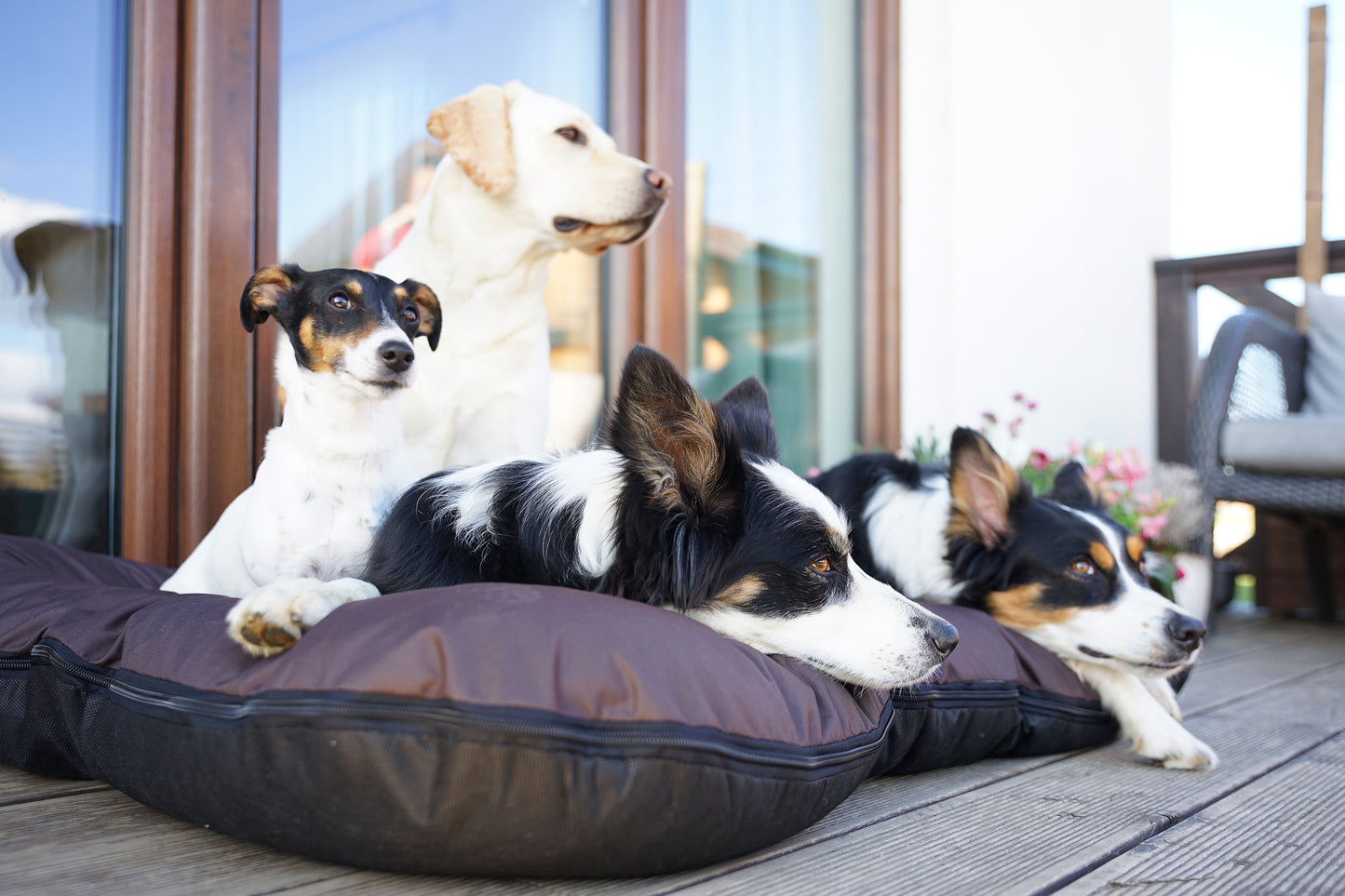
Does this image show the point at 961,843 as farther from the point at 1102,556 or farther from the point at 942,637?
the point at 1102,556

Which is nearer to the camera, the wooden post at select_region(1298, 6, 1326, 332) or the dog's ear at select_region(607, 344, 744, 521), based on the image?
the dog's ear at select_region(607, 344, 744, 521)

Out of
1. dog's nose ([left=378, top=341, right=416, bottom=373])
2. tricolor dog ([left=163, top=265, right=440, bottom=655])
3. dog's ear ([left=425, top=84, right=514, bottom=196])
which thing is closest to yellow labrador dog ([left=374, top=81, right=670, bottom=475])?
dog's ear ([left=425, top=84, right=514, bottom=196])

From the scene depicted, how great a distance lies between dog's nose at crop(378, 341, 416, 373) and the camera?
6.22ft

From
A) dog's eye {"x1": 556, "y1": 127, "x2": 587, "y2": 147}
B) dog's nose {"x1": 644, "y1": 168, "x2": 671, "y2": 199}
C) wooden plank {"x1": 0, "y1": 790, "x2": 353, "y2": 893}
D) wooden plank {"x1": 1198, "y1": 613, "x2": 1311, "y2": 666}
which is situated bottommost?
wooden plank {"x1": 1198, "y1": 613, "x2": 1311, "y2": 666}

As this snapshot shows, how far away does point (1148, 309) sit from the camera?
5.25 metres

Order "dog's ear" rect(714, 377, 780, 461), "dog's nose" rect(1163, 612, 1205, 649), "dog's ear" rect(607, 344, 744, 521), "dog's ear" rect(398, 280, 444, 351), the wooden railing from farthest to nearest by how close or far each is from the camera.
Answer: the wooden railing
"dog's ear" rect(398, 280, 444, 351)
"dog's nose" rect(1163, 612, 1205, 649)
"dog's ear" rect(714, 377, 780, 461)
"dog's ear" rect(607, 344, 744, 521)

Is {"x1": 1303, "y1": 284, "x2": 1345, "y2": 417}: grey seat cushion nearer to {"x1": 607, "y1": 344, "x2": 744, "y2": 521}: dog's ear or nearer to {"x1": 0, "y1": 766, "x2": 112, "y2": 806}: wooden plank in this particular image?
{"x1": 607, "y1": 344, "x2": 744, "y2": 521}: dog's ear

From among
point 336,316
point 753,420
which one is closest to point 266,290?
point 336,316

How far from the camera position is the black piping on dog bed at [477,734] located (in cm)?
113

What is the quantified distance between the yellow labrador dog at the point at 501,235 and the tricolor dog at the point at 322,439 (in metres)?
0.44

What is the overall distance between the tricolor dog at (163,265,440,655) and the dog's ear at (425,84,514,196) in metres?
0.56

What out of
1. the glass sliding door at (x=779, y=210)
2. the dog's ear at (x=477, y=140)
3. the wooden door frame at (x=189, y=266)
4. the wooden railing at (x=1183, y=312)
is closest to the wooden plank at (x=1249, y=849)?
the dog's ear at (x=477, y=140)

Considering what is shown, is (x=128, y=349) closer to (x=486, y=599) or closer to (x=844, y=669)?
(x=486, y=599)

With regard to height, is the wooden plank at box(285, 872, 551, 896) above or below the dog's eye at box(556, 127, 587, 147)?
below
